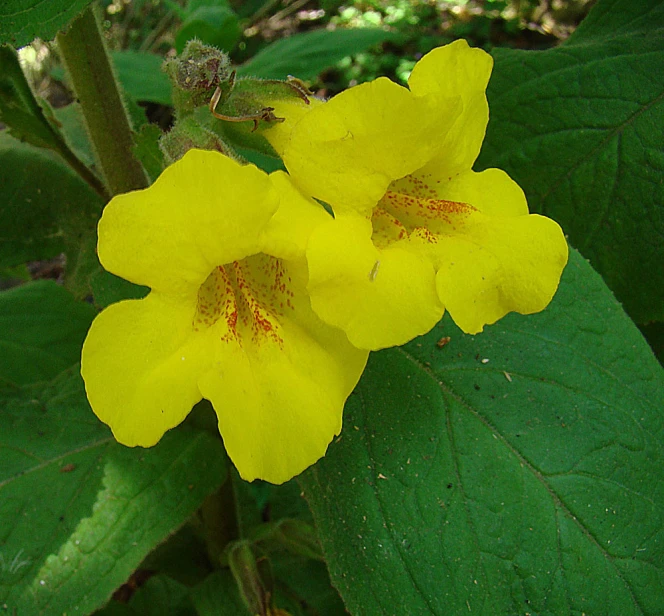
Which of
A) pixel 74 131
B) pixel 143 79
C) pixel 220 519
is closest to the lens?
pixel 220 519

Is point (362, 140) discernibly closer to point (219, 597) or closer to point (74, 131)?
point (219, 597)

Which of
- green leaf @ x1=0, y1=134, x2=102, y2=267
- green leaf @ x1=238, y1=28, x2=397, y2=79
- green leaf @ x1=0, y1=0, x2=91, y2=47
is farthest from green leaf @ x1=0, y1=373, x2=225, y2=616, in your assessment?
green leaf @ x1=238, y1=28, x2=397, y2=79

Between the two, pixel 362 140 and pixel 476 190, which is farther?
pixel 476 190

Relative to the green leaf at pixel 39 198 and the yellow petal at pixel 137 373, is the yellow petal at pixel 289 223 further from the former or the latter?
the green leaf at pixel 39 198

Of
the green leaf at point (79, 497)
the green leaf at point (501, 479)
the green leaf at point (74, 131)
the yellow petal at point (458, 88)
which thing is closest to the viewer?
the yellow petal at point (458, 88)

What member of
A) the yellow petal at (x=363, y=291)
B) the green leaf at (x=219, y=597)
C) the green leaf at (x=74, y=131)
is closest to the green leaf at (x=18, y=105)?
the green leaf at (x=74, y=131)

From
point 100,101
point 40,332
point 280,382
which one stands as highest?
point 100,101

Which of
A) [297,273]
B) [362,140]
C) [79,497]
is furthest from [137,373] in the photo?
[79,497]

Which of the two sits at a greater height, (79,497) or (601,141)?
(601,141)
